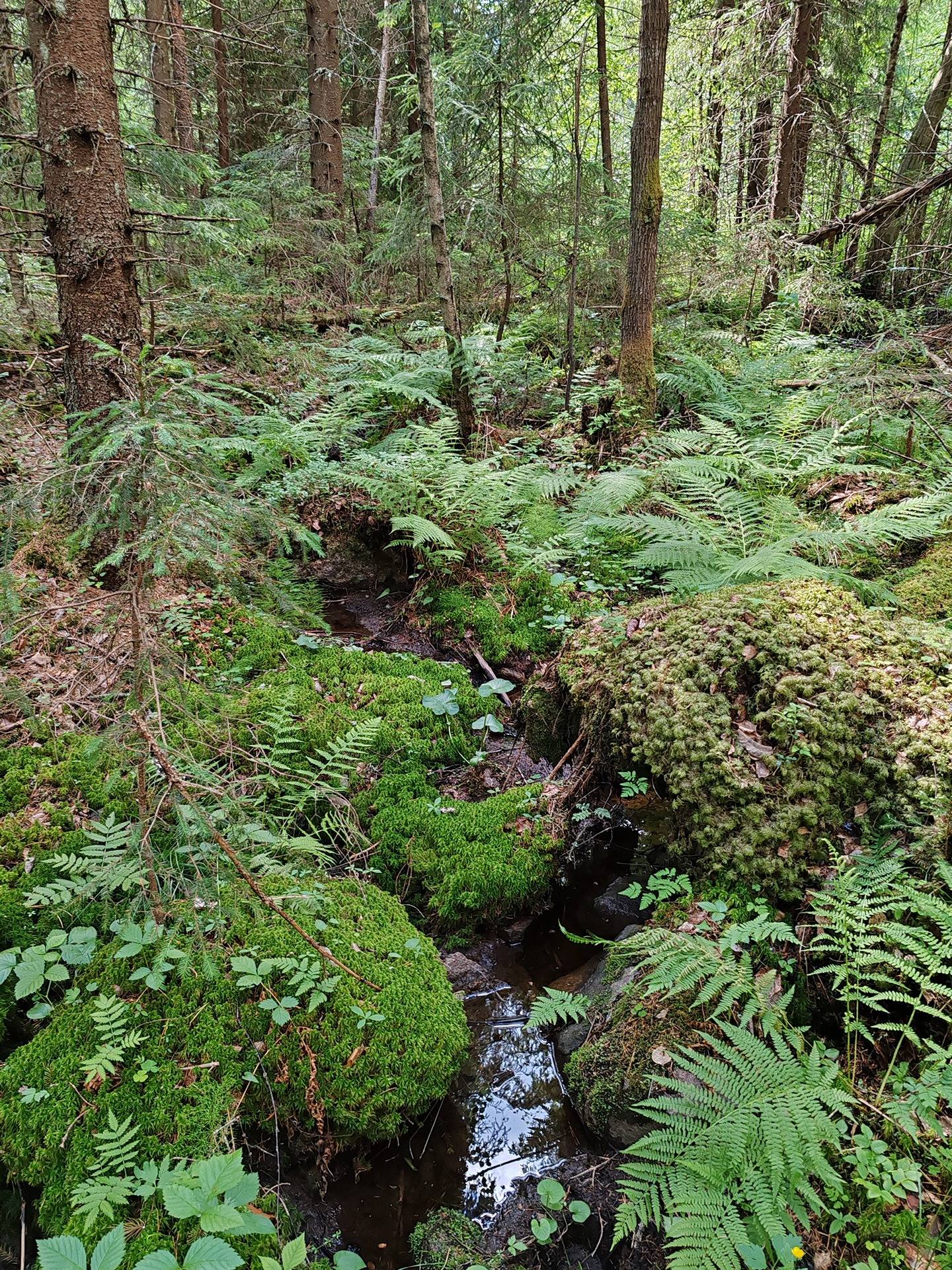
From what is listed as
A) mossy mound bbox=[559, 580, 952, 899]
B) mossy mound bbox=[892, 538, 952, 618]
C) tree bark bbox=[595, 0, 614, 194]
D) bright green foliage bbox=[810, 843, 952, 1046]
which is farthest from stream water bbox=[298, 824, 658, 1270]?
tree bark bbox=[595, 0, 614, 194]

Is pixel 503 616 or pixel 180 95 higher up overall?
pixel 180 95

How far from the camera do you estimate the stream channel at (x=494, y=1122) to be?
2.45 m

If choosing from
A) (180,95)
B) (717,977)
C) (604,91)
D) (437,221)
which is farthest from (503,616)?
(180,95)

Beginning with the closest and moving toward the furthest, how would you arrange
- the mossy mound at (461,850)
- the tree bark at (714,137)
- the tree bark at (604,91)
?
1. the mossy mound at (461,850)
2. the tree bark at (604,91)
3. the tree bark at (714,137)

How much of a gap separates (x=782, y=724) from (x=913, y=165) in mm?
11445

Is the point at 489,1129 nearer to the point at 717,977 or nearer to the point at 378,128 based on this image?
the point at 717,977

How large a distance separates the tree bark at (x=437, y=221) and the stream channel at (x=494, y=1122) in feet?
14.9

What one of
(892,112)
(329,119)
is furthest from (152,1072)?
(892,112)

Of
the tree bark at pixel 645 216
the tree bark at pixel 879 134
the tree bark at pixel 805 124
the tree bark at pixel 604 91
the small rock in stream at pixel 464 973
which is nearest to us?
the small rock in stream at pixel 464 973

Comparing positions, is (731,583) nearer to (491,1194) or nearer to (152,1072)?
(491,1194)

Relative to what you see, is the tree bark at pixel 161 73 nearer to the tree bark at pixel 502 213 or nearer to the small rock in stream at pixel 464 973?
the tree bark at pixel 502 213

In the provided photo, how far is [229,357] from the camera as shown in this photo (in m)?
8.33

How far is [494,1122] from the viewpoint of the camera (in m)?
2.74

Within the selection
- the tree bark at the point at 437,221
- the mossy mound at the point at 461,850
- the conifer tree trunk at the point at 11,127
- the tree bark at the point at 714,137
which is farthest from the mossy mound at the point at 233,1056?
the tree bark at the point at 714,137
